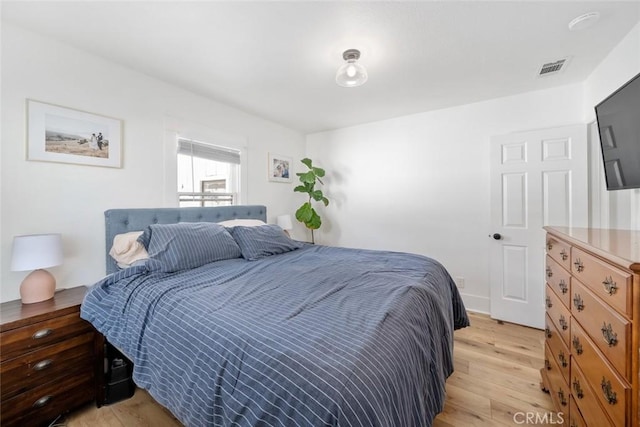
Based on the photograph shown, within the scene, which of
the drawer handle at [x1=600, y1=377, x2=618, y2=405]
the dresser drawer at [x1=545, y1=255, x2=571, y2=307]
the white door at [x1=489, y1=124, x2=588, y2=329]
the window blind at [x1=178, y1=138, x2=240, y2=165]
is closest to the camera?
the drawer handle at [x1=600, y1=377, x2=618, y2=405]

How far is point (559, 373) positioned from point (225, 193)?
3.24m

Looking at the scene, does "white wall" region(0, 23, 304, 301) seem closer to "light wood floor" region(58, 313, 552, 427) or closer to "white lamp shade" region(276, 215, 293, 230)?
"light wood floor" region(58, 313, 552, 427)

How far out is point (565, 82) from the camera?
8.21 ft

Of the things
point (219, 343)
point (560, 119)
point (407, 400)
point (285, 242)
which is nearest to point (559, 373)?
point (407, 400)

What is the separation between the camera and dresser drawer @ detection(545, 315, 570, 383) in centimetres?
134

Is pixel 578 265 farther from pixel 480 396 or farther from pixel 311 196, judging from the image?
pixel 311 196

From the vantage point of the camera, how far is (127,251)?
6.29 feet

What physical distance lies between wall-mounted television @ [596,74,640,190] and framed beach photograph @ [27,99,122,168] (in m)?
3.43

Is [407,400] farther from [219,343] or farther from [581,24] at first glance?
[581,24]

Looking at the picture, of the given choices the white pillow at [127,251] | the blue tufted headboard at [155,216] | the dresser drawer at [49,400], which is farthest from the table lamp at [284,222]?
the dresser drawer at [49,400]

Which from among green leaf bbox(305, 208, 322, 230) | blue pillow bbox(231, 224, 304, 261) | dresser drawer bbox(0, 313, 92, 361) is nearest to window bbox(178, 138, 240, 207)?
blue pillow bbox(231, 224, 304, 261)

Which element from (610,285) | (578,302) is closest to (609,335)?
(610,285)

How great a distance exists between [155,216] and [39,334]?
3.60ft

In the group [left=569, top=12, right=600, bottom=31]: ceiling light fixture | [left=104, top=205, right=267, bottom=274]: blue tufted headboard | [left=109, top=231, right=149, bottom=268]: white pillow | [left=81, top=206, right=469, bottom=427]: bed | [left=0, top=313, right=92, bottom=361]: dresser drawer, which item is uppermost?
[left=569, top=12, right=600, bottom=31]: ceiling light fixture
